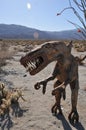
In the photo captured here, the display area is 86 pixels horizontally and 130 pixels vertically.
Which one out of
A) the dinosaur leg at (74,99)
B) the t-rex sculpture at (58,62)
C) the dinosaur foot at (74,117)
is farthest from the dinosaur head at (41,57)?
the dinosaur foot at (74,117)

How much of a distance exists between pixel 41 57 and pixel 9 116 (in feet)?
6.80

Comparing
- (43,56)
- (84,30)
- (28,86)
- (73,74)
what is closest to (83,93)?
(28,86)

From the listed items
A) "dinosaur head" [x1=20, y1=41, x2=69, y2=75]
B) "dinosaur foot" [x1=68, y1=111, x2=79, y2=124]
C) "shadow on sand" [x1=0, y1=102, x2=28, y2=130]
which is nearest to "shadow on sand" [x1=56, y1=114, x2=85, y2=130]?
"dinosaur foot" [x1=68, y1=111, x2=79, y2=124]

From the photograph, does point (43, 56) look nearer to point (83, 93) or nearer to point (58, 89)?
point (58, 89)

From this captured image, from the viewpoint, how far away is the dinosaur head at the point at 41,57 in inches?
219

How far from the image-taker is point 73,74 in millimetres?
6227

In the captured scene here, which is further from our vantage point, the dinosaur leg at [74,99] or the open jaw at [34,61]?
the dinosaur leg at [74,99]

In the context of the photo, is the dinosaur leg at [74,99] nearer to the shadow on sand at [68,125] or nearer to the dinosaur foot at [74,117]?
the dinosaur foot at [74,117]

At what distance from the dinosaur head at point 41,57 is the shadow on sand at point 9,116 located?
155cm

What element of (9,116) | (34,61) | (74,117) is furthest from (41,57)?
(9,116)

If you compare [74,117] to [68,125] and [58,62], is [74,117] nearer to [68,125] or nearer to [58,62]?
[68,125]

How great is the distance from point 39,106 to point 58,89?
2.57 metres

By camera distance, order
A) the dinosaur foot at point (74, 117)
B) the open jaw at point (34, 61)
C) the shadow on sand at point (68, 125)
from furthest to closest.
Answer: the dinosaur foot at point (74, 117) → the shadow on sand at point (68, 125) → the open jaw at point (34, 61)

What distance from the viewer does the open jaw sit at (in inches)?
219
